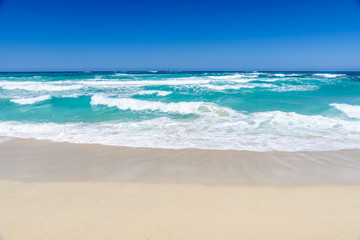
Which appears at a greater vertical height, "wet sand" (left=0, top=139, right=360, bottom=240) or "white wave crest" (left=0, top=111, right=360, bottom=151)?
"white wave crest" (left=0, top=111, right=360, bottom=151)

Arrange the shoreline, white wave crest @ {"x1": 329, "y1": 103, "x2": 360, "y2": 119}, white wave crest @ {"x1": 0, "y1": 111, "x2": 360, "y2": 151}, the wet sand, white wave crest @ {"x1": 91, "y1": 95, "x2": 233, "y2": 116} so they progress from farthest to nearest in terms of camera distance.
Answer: white wave crest @ {"x1": 91, "y1": 95, "x2": 233, "y2": 116}
white wave crest @ {"x1": 329, "y1": 103, "x2": 360, "y2": 119}
white wave crest @ {"x1": 0, "y1": 111, "x2": 360, "y2": 151}
the shoreline
the wet sand

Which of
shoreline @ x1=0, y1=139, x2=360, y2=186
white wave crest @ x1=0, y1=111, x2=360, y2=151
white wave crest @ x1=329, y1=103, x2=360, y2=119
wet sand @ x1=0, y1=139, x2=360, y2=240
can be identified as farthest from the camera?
white wave crest @ x1=329, y1=103, x2=360, y2=119

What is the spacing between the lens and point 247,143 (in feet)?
18.4

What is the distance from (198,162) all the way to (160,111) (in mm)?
6500

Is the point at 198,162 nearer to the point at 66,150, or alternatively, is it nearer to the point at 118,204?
the point at 118,204

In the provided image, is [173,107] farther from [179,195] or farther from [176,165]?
[179,195]

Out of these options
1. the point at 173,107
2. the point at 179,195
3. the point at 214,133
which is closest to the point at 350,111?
the point at 214,133

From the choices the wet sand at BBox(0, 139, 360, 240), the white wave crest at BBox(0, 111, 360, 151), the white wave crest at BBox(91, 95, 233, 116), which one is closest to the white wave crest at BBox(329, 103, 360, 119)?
the white wave crest at BBox(0, 111, 360, 151)

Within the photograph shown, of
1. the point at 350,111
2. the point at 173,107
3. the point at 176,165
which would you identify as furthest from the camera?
the point at 173,107

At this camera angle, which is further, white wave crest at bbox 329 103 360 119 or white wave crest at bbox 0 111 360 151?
white wave crest at bbox 329 103 360 119

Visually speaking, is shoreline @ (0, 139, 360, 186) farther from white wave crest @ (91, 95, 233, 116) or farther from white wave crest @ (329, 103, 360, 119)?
white wave crest @ (91, 95, 233, 116)

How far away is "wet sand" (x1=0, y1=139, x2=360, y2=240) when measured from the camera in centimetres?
238

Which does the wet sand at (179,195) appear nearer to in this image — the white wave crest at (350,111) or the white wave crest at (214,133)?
the white wave crest at (214,133)

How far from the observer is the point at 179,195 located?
3.11 meters
